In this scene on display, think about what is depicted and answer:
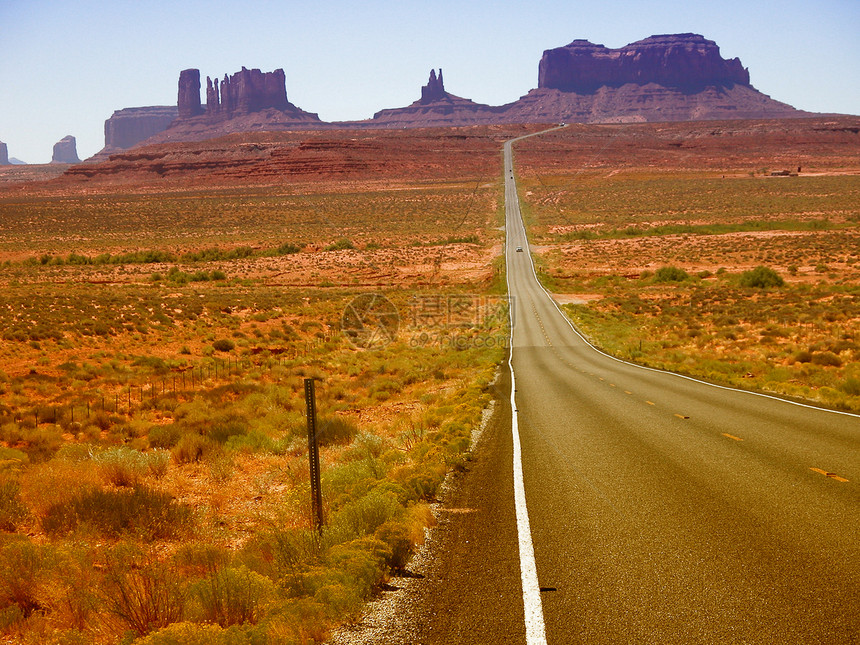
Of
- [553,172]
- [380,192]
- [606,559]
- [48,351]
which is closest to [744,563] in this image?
[606,559]

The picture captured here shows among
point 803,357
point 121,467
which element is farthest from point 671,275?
point 121,467

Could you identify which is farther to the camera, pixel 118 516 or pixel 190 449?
pixel 190 449

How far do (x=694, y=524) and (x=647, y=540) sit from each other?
71 cm

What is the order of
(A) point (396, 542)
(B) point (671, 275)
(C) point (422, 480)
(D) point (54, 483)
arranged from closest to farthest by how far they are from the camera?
1. (A) point (396, 542)
2. (C) point (422, 480)
3. (D) point (54, 483)
4. (B) point (671, 275)

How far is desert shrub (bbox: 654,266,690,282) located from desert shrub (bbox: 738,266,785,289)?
20.0 feet

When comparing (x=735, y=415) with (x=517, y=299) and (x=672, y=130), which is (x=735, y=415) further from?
(x=672, y=130)

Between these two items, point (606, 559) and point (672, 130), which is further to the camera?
point (672, 130)

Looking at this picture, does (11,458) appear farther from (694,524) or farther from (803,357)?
(803,357)

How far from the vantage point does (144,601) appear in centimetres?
514

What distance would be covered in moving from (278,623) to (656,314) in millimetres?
43001

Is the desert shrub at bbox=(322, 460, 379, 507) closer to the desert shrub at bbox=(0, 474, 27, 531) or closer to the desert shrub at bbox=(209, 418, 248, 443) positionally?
the desert shrub at bbox=(0, 474, 27, 531)

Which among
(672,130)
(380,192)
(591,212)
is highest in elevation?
(672,130)

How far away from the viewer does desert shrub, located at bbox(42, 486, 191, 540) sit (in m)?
7.86

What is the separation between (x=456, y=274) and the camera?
209ft
